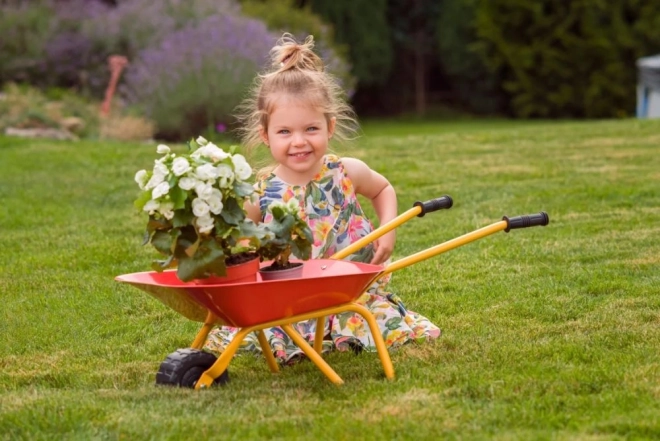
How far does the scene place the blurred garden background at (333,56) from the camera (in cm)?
1312

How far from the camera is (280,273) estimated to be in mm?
3365

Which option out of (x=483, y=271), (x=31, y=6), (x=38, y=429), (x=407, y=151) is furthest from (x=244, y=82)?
(x=38, y=429)

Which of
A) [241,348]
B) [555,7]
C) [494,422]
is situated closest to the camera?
[494,422]

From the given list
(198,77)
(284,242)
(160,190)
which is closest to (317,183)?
(284,242)

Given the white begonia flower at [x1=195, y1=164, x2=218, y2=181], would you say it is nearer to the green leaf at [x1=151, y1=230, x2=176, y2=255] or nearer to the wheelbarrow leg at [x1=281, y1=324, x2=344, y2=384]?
the green leaf at [x1=151, y1=230, x2=176, y2=255]

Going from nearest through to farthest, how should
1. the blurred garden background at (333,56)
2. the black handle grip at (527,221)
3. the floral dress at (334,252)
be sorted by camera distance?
the black handle grip at (527,221), the floral dress at (334,252), the blurred garden background at (333,56)

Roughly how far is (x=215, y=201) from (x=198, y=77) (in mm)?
10082

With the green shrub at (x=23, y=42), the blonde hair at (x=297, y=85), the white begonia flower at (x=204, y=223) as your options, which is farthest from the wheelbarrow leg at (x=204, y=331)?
the green shrub at (x=23, y=42)

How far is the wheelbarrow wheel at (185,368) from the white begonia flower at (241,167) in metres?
0.60

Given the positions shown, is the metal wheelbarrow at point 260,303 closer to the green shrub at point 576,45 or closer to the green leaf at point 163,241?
the green leaf at point 163,241

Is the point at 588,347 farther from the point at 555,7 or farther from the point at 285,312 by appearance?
the point at 555,7

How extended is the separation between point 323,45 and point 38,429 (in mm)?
14886

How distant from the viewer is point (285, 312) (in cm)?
325

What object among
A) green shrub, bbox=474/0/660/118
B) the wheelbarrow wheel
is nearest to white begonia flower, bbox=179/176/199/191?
the wheelbarrow wheel
